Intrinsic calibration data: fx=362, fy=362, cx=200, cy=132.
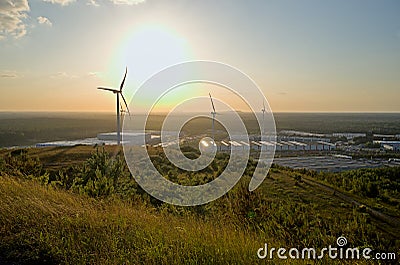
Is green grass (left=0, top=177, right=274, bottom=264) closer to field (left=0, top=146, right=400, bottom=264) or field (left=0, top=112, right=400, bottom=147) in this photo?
field (left=0, top=146, right=400, bottom=264)

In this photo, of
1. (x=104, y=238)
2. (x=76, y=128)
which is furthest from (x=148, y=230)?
(x=76, y=128)

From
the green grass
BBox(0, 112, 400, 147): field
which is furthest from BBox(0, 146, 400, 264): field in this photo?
BBox(0, 112, 400, 147): field

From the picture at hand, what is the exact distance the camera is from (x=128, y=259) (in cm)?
511

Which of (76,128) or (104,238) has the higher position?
(104,238)

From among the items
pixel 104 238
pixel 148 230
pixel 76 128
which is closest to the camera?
pixel 104 238

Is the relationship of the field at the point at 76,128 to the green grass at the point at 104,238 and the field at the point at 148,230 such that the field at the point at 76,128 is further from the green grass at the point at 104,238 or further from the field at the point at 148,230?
the green grass at the point at 104,238

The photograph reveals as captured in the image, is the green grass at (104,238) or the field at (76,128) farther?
the field at (76,128)

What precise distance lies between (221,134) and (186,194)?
44831 millimetres

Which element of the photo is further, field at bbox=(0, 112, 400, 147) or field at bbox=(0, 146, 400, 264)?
field at bbox=(0, 112, 400, 147)

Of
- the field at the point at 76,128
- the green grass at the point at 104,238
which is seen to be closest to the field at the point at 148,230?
the green grass at the point at 104,238

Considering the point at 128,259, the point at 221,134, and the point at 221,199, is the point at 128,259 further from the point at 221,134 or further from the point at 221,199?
the point at 221,134

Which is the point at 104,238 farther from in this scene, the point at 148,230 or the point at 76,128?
the point at 76,128

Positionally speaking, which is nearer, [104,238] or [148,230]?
[104,238]

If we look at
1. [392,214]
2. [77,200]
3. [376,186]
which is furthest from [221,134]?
[77,200]
